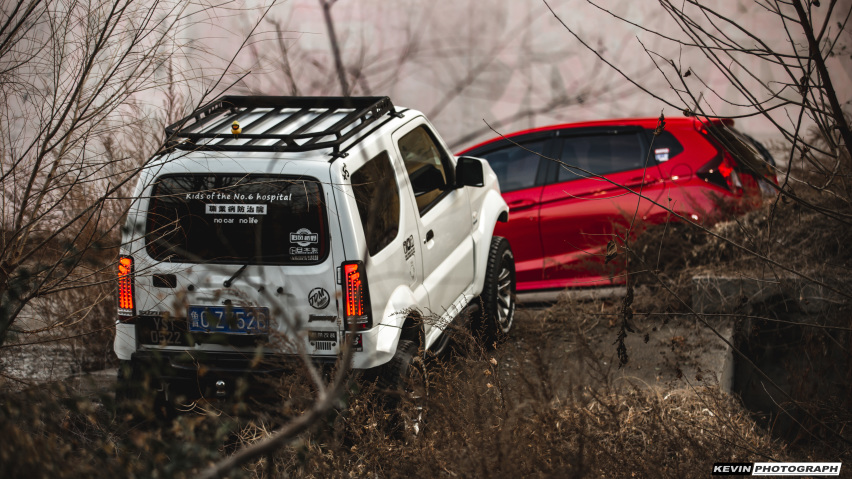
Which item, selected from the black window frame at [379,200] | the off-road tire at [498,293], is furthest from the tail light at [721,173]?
the black window frame at [379,200]

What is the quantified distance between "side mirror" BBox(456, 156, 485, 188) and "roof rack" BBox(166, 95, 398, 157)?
2.33ft

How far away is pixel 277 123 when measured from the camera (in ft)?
16.0

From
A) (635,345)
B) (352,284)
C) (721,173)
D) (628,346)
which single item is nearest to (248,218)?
(352,284)

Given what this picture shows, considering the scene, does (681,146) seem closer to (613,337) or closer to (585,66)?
(613,337)

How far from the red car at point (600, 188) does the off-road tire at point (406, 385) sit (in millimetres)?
2397

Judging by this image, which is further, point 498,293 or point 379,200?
point 498,293

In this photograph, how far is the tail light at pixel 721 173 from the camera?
6.68 metres

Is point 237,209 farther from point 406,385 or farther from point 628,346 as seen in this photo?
point 628,346

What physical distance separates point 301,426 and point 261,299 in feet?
8.63

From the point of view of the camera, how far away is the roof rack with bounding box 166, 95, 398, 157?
14.3ft

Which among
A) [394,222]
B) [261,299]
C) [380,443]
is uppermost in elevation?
[394,222]

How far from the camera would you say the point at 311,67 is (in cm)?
1086

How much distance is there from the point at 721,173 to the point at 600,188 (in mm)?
995

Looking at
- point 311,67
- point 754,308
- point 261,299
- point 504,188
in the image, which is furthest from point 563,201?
point 311,67
